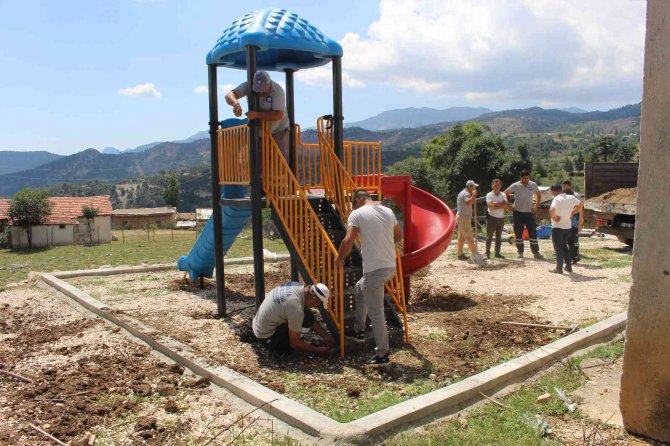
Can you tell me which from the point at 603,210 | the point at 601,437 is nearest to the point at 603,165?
the point at 603,210

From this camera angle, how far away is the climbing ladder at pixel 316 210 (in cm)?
699

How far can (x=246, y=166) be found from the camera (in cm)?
843

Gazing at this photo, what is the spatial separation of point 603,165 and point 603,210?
2356 millimetres

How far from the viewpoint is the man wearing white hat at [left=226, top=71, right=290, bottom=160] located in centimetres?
770

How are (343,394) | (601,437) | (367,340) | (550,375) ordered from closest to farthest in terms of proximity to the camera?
(601,437), (343,394), (550,375), (367,340)

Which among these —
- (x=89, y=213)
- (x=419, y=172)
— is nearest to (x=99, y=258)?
(x=89, y=213)

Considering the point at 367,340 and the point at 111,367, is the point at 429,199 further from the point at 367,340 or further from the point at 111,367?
the point at 111,367

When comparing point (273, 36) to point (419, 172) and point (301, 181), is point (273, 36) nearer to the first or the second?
point (301, 181)

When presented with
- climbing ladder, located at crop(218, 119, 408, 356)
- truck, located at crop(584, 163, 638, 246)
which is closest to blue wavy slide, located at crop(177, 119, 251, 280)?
climbing ladder, located at crop(218, 119, 408, 356)

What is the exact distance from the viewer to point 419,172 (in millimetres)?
53906

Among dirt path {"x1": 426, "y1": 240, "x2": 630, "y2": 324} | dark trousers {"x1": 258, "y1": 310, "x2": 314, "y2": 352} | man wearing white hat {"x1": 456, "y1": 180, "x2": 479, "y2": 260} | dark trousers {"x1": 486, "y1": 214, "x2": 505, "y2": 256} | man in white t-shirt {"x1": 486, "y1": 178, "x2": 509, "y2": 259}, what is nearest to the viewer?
dark trousers {"x1": 258, "y1": 310, "x2": 314, "y2": 352}

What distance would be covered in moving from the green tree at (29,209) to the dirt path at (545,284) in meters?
34.2

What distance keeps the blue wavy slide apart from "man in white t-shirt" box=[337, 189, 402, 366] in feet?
10.7

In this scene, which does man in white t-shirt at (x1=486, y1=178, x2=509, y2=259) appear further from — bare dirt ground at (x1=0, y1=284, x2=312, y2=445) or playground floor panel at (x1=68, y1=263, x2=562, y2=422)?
bare dirt ground at (x1=0, y1=284, x2=312, y2=445)
